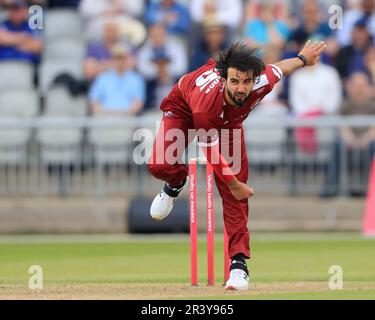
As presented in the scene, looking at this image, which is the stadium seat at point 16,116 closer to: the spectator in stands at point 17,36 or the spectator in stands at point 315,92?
the spectator in stands at point 17,36

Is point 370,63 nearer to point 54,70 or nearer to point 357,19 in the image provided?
point 357,19

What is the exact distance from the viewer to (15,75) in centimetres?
2238

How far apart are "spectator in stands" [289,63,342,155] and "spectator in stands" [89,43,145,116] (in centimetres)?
273

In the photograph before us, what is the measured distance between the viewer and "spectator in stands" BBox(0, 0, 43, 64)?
73.5 feet

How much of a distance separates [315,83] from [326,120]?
81cm

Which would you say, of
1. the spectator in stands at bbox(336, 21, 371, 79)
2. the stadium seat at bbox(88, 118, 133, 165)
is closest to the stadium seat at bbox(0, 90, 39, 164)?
the stadium seat at bbox(88, 118, 133, 165)

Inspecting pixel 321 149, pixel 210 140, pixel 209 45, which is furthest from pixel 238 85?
pixel 209 45

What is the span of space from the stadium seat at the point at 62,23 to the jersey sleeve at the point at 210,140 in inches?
489

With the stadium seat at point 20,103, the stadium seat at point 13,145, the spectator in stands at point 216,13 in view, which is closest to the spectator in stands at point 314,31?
the spectator in stands at point 216,13

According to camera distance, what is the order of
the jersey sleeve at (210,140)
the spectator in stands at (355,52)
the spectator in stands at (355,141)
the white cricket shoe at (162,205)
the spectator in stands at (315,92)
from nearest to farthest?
the jersey sleeve at (210,140)
the white cricket shoe at (162,205)
the spectator in stands at (355,141)
the spectator in stands at (315,92)
the spectator in stands at (355,52)

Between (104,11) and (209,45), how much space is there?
2.25 m

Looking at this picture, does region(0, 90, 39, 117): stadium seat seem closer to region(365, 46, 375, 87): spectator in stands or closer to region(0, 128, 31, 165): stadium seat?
region(0, 128, 31, 165): stadium seat

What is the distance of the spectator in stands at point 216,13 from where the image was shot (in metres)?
22.7

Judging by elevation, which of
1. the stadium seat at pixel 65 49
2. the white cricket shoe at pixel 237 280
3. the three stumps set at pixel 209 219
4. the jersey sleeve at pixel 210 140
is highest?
the stadium seat at pixel 65 49
